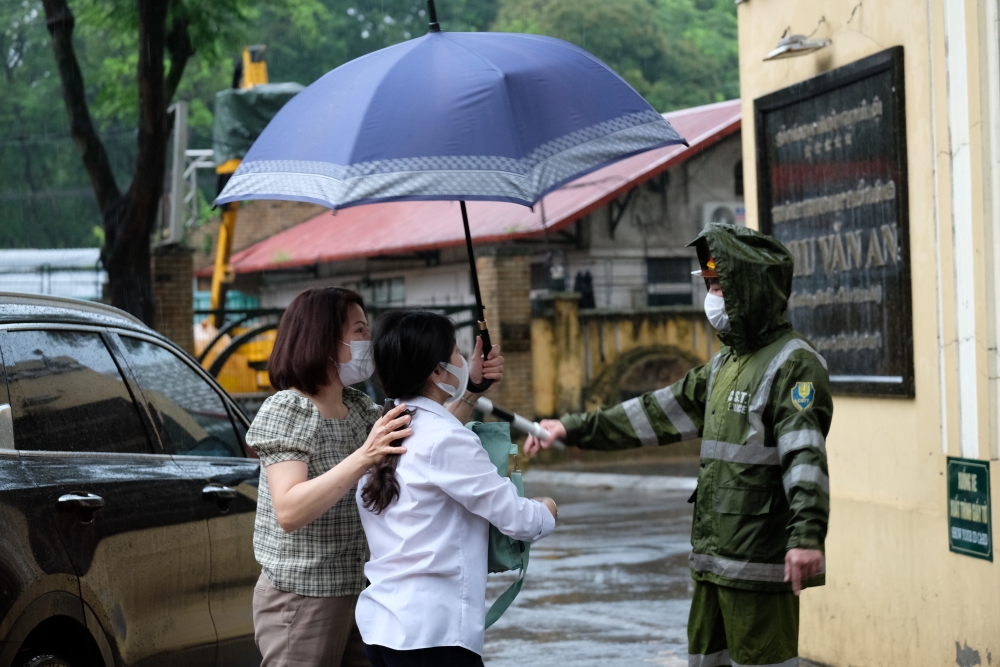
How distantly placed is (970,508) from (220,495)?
9.96 feet

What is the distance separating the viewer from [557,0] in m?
45.9

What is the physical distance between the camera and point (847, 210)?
6.31 meters

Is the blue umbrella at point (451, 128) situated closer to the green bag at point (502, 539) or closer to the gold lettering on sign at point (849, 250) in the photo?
the green bag at point (502, 539)

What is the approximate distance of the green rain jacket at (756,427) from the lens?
395cm

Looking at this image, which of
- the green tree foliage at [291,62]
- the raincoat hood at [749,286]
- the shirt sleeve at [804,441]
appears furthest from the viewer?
the green tree foliage at [291,62]

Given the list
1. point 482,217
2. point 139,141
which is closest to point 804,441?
point 139,141

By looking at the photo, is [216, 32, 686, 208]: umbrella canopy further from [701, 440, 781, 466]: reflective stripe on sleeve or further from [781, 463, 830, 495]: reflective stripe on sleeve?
[781, 463, 830, 495]: reflective stripe on sleeve

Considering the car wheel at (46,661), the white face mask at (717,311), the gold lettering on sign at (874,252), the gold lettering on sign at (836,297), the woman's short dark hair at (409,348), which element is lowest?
the car wheel at (46,661)

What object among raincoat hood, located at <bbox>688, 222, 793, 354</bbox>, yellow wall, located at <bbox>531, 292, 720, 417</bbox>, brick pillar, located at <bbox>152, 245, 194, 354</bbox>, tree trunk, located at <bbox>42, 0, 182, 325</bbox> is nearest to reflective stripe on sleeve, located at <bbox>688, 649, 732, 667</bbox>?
raincoat hood, located at <bbox>688, 222, 793, 354</bbox>

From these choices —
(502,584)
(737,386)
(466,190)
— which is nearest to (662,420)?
(737,386)

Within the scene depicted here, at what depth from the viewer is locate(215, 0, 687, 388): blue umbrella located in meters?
3.72

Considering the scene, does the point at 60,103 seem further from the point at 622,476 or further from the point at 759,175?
the point at 759,175

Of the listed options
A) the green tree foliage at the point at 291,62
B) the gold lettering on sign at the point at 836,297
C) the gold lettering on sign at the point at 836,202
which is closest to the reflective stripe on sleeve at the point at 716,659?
the gold lettering on sign at the point at 836,297

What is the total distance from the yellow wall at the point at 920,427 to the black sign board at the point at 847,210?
8cm
